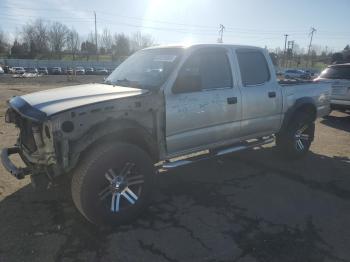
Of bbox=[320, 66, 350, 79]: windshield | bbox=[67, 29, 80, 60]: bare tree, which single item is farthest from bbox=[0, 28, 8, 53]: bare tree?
bbox=[320, 66, 350, 79]: windshield

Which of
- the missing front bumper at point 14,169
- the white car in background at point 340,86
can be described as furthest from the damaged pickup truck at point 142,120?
the white car in background at point 340,86

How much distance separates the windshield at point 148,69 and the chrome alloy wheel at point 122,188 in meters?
1.11

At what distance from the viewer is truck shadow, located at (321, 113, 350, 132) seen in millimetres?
10330

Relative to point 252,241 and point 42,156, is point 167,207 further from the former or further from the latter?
point 42,156

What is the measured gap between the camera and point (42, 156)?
3637mm

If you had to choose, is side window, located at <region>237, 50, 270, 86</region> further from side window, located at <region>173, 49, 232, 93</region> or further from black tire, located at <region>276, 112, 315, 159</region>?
black tire, located at <region>276, 112, 315, 159</region>

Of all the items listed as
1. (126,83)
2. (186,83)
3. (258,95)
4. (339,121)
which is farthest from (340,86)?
(126,83)

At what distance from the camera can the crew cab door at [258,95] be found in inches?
212

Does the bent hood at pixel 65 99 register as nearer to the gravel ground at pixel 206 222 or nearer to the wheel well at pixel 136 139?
the wheel well at pixel 136 139

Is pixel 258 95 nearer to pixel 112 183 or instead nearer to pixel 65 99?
pixel 112 183

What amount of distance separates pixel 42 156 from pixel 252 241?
7.73 feet

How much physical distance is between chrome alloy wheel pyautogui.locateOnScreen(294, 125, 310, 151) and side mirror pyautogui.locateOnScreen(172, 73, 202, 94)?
115 inches

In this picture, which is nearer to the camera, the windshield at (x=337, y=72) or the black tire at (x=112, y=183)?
the black tire at (x=112, y=183)

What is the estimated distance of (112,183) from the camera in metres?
3.88
